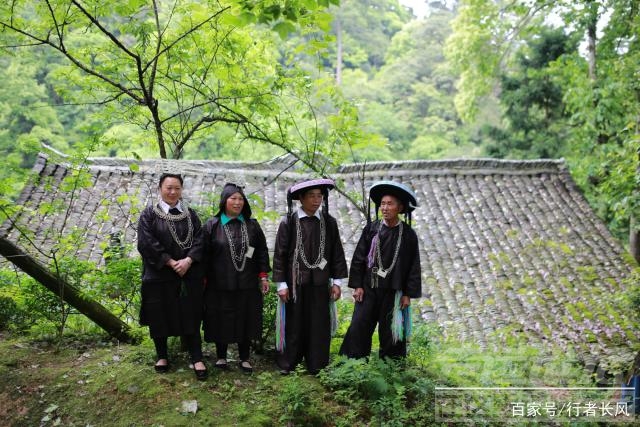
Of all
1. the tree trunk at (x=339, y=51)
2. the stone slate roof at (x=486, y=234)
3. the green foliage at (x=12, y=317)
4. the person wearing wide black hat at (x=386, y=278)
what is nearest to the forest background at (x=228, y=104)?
the green foliage at (x=12, y=317)

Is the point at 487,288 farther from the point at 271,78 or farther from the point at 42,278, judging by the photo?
the point at 42,278

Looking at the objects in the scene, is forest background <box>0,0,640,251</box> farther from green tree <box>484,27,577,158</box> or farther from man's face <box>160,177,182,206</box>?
man's face <box>160,177,182,206</box>

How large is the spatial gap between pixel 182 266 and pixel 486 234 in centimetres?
753

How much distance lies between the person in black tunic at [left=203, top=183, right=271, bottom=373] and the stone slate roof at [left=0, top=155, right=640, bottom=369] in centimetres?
274

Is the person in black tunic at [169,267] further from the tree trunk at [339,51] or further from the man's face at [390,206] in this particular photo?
the tree trunk at [339,51]

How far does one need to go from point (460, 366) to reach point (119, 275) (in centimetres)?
356

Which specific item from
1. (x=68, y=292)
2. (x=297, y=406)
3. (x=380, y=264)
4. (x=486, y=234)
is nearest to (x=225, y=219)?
(x=380, y=264)

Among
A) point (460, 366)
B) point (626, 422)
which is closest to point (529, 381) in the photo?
point (460, 366)

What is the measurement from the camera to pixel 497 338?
8070 millimetres

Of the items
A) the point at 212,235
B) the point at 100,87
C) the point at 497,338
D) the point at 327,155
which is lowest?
the point at 497,338

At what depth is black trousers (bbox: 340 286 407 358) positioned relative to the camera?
5113 millimetres

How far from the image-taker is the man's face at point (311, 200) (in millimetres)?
4938

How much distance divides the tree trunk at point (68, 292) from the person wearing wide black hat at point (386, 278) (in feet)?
6.83

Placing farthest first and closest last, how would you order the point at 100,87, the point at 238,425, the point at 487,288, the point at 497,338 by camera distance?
the point at 487,288 → the point at 497,338 → the point at 100,87 → the point at 238,425
